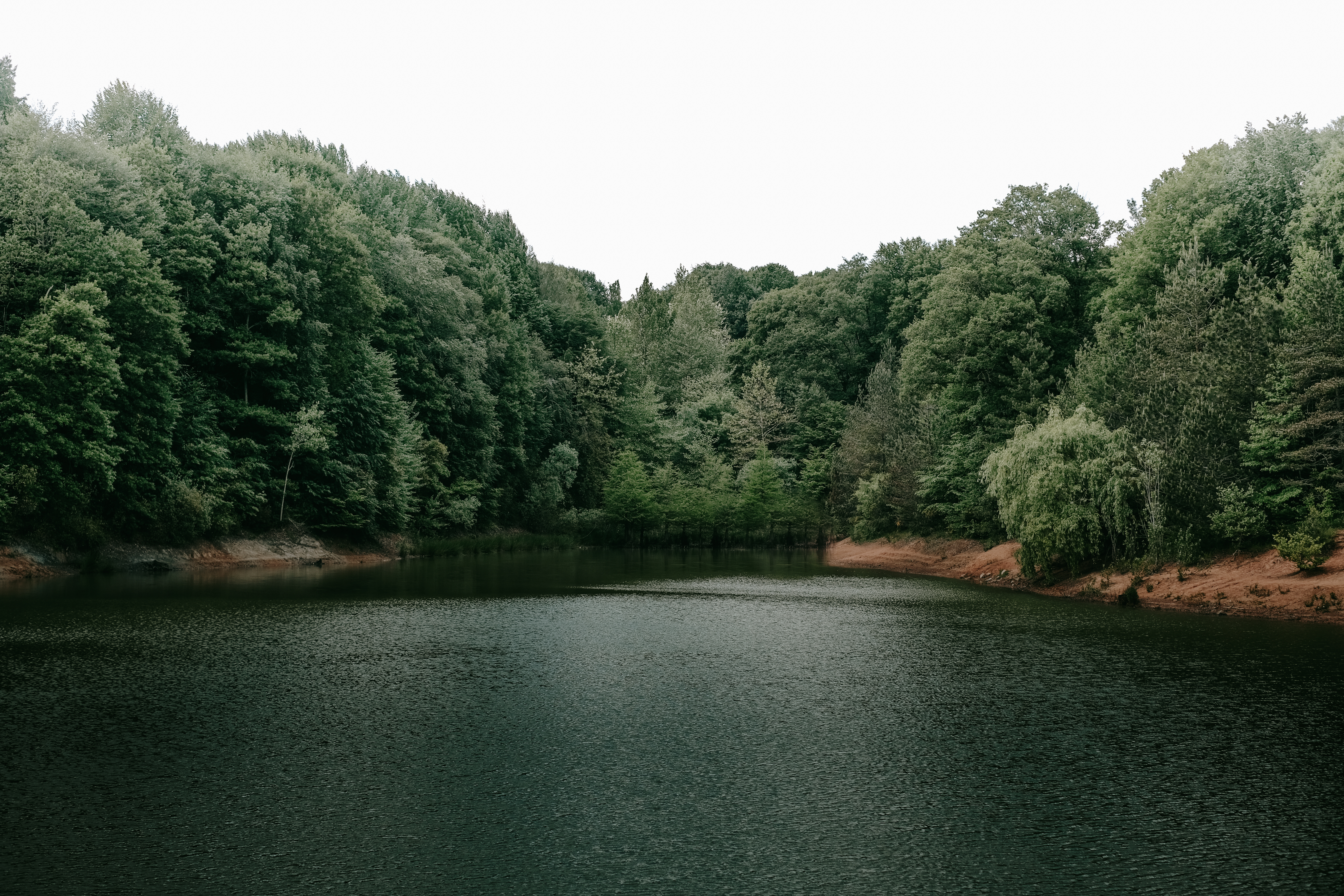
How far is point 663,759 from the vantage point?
469 inches

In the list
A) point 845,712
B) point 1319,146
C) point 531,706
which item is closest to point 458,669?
point 531,706

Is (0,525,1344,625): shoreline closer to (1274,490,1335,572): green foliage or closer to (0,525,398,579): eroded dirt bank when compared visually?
(0,525,398,579): eroded dirt bank

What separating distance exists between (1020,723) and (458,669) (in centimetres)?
962

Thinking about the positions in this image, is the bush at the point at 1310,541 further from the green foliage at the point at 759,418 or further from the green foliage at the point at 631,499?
the green foliage at the point at 759,418

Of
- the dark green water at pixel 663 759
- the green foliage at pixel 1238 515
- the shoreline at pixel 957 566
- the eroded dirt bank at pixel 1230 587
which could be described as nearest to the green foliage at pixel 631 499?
the shoreline at pixel 957 566

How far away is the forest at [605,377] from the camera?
33719 mm

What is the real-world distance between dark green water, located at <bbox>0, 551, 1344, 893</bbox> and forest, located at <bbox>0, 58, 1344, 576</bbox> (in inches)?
432

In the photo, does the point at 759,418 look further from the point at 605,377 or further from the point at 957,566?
the point at 957,566

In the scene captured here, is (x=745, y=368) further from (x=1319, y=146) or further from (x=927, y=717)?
(x=927, y=717)

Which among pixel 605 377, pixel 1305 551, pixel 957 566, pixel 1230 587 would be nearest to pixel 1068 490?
pixel 1230 587

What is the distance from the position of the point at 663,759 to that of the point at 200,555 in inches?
1496

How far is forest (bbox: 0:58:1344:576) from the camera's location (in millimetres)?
33719

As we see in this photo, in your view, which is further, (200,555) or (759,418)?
(759,418)

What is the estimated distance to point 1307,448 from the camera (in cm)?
2948
